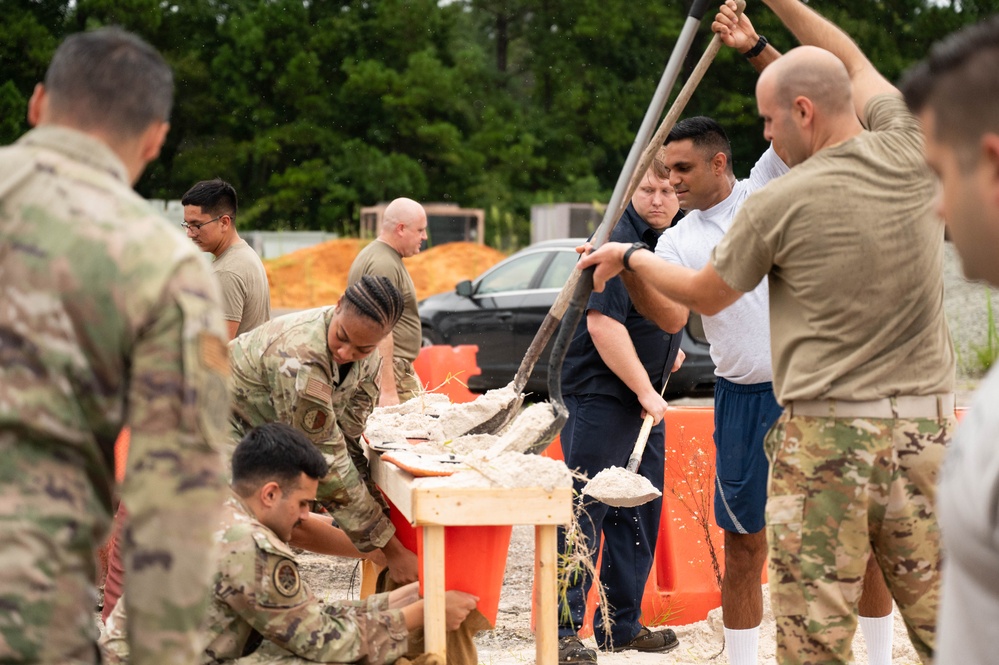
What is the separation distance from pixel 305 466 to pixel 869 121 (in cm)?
195

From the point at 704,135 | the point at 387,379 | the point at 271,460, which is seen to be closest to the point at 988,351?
the point at 387,379

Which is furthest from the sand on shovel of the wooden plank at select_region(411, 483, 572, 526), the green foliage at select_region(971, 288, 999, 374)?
the green foliage at select_region(971, 288, 999, 374)

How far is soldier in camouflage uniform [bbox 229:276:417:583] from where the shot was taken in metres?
4.11

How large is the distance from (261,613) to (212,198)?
3.00 metres

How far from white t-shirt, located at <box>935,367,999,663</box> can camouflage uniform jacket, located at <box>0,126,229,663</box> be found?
1.23 m

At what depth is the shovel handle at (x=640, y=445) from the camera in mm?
4465

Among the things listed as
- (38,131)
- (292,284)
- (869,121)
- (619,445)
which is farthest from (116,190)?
(292,284)

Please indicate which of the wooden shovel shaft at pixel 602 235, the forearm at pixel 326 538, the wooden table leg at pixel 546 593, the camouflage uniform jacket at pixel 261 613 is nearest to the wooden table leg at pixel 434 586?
the camouflage uniform jacket at pixel 261 613

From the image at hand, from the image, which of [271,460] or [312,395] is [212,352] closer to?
[271,460]

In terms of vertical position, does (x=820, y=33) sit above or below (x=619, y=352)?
above

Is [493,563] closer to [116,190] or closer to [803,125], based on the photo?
[803,125]

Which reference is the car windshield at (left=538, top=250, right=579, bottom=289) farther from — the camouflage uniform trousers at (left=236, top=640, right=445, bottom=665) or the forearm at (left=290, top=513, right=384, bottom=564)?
the camouflage uniform trousers at (left=236, top=640, right=445, bottom=665)

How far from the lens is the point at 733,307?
4.25 metres

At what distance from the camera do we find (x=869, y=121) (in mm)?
3207
